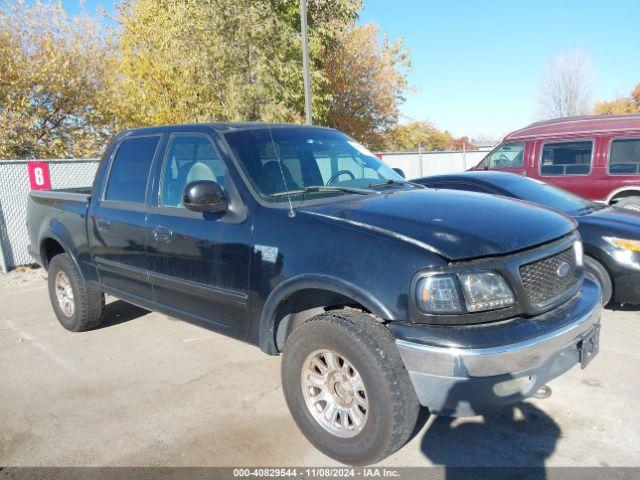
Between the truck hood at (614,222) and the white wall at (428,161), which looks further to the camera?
the white wall at (428,161)

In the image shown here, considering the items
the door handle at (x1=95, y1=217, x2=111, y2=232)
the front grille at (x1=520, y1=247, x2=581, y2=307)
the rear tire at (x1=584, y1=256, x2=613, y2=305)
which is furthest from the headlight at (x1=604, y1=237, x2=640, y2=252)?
the door handle at (x1=95, y1=217, x2=111, y2=232)

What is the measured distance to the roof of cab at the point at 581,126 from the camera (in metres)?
7.90

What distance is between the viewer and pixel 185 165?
150 inches

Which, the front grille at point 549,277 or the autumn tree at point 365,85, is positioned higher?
the autumn tree at point 365,85

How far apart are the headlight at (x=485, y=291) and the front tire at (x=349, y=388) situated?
17.8 inches

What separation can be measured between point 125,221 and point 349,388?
2400 mm

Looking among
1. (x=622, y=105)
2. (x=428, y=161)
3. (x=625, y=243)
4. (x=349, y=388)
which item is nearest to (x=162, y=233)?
(x=349, y=388)

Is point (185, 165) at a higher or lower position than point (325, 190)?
higher

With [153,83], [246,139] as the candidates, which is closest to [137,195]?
[246,139]

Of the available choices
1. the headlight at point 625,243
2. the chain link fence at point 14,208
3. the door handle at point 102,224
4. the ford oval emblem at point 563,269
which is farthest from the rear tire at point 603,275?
the chain link fence at point 14,208

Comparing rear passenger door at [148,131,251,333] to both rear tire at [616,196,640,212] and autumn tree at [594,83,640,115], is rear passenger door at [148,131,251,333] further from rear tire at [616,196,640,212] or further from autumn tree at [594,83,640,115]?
autumn tree at [594,83,640,115]

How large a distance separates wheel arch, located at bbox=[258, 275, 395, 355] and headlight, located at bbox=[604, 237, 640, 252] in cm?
309

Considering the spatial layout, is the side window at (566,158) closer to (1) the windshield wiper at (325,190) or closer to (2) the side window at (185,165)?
(1) the windshield wiper at (325,190)

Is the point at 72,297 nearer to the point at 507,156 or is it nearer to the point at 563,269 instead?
the point at 563,269
